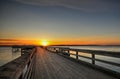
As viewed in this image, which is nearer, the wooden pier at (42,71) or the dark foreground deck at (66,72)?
the wooden pier at (42,71)

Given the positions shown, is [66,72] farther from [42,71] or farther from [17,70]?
[17,70]

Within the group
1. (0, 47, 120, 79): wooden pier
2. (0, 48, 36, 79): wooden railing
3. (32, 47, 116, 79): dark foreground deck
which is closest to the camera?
(0, 48, 36, 79): wooden railing

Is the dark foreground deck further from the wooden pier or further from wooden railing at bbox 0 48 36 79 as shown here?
wooden railing at bbox 0 48 36 79

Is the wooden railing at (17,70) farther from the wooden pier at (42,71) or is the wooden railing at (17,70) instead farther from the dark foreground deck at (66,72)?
the dark foreground deck at (66,72)

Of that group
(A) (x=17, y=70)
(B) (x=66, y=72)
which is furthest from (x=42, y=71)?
(A) (x=17, y=70)

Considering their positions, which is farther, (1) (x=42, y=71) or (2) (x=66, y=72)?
(1) (x=42, y=71)

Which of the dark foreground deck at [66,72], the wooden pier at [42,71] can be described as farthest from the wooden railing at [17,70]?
the dark foreground deck at [66,72]

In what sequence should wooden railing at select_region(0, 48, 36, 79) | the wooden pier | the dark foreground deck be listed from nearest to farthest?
wooden railing at select_region(0, 48, 36, 79), the wooden pier, the dark foreground deck

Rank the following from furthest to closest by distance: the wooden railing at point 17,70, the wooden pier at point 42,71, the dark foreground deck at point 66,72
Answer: the dark foreground deck at point 66,72
the wooden pier at point 42,71
the wooden railing at point 17,70

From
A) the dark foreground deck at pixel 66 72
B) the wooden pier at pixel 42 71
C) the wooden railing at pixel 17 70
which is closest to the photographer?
the wooden railing at pixel 17 70

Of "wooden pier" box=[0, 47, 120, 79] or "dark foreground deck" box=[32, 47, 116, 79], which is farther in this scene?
"dark foreground deck" box=[32, 47, 116, 79]

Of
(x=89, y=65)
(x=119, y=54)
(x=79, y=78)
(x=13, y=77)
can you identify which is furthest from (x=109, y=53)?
(x=13, y=77)

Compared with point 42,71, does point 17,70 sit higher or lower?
higher

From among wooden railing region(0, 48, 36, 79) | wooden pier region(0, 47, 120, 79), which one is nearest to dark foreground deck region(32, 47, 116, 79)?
wooden pier region(0, 47, 120, 79)
